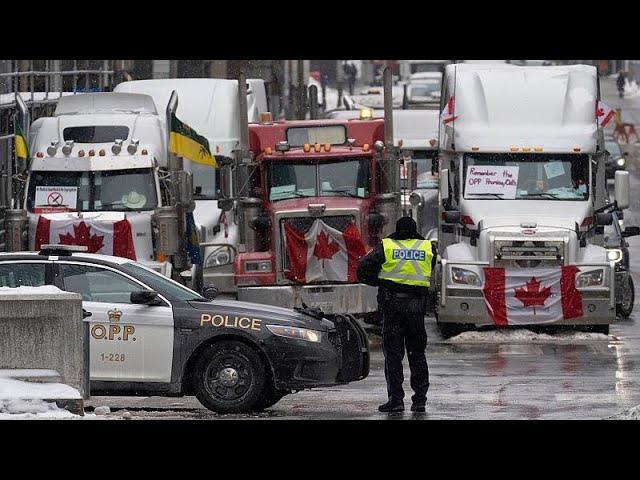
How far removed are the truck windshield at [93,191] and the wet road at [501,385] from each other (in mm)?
3852

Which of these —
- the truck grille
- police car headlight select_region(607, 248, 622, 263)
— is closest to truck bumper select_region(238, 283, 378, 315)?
the truck grille

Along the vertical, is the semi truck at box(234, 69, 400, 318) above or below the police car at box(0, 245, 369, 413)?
above

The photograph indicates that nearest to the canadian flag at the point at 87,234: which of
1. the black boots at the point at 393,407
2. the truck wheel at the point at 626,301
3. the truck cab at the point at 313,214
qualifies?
the truck cab at the point at 313,214

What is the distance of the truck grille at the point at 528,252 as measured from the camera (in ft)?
69.7

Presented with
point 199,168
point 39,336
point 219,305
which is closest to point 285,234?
point 199,168

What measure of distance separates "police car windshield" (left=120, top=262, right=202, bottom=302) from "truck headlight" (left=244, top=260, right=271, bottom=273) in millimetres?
6258

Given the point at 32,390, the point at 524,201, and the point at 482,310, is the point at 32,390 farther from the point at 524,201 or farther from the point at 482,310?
the point at 524,201

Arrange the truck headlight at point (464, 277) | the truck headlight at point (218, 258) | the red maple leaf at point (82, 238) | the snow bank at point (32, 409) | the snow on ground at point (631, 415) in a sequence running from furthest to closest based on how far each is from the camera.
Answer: the truck headlight at point (218, 258) < the truck headlight at point (464, 277) < the red maple leaf at point (82, 238) < the snow on ground at point (631, 415) < the snow bank at point (32, 409)

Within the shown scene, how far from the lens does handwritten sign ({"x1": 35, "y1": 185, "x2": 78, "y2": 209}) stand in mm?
21578

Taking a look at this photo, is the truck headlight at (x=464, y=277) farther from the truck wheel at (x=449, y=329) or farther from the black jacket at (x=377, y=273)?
the black jacket at (x=377, y=273)

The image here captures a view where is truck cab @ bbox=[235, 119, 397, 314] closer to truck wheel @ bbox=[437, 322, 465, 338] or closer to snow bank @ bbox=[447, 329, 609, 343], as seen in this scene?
truck wheel @ bbox=[437, 322, 465, 338]
